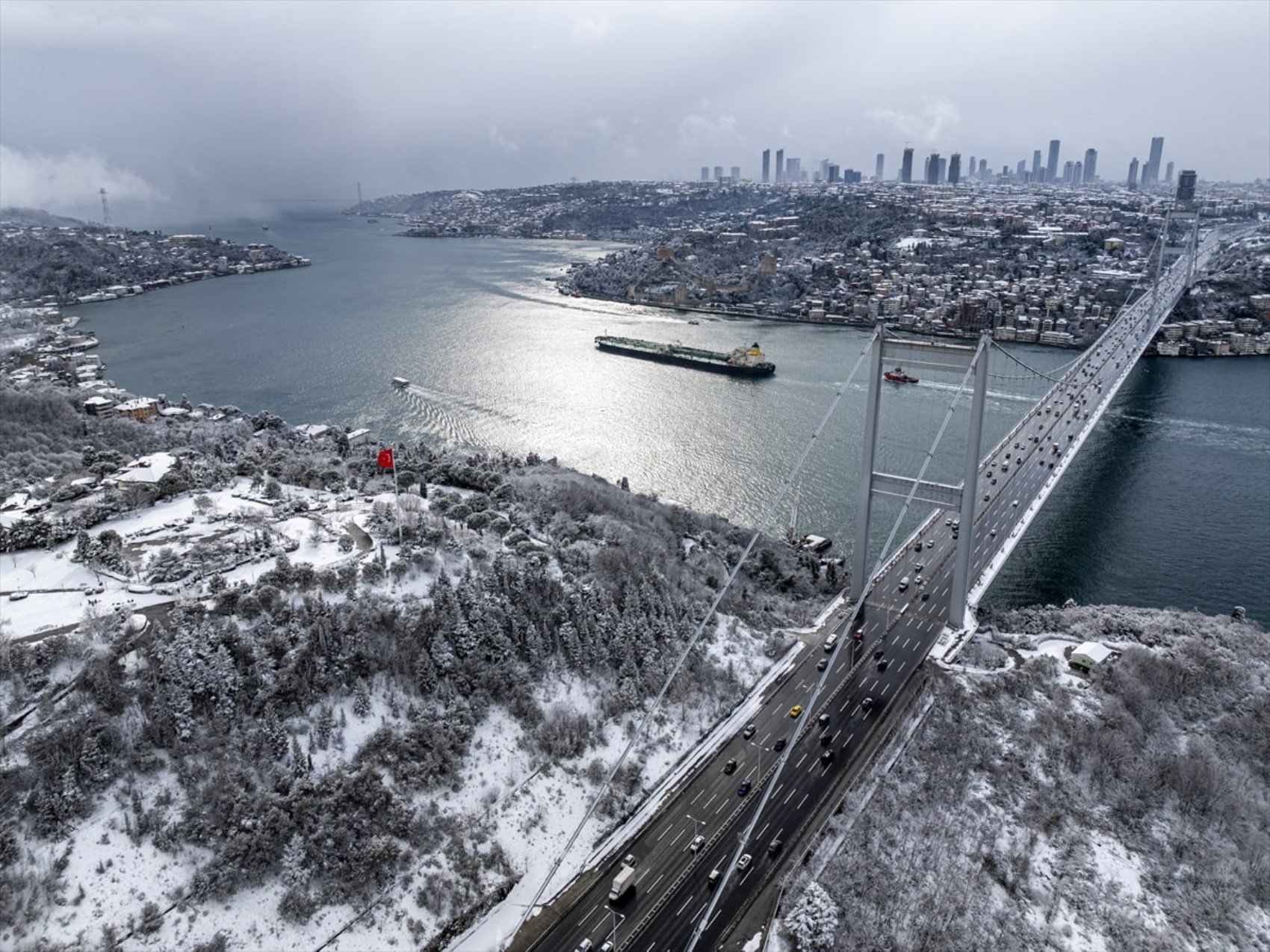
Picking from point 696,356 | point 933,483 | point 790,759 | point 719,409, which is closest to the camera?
point 790,759

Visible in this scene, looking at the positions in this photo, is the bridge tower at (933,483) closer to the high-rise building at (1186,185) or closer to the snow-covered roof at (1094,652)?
the snow-covered roof at (1094,652)

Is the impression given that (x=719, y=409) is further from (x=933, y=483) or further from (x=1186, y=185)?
(x=1186, y=185)

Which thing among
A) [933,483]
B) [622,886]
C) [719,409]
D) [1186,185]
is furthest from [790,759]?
[1186,185]

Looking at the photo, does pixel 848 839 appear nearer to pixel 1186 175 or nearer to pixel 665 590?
pixel 665 590

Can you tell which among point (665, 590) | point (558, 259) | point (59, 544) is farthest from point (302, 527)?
point (558, 259)

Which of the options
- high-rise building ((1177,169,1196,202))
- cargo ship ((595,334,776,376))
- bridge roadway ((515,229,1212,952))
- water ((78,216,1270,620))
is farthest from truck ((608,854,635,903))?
high-rise building ((1177,169,1196,202))

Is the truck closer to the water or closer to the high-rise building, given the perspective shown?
the water
